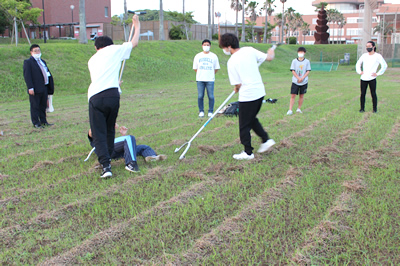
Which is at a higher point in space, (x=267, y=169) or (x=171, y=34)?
(x=171, y=34)

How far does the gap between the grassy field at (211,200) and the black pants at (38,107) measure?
513 mm

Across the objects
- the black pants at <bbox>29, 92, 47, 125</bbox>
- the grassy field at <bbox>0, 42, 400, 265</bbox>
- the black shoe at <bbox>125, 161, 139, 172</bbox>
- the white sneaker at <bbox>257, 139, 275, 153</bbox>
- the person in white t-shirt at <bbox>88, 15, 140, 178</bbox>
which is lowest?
the grassy field at <bbox>0, 42, 400, 265</bbox>

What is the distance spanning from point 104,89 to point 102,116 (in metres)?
0.35

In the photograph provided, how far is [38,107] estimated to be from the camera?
834 cm

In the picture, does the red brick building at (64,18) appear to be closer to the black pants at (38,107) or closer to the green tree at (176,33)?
the green tree at (176,33)

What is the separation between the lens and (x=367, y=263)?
104 inches

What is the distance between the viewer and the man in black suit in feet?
26.7

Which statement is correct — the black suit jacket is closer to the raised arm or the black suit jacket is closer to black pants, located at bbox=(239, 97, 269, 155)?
the raised arm

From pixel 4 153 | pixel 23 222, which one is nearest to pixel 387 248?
pixel 23 222

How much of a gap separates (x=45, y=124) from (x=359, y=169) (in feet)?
22.9

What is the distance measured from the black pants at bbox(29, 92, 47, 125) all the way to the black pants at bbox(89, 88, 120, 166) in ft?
14.0

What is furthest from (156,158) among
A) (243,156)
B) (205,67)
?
(205,67)

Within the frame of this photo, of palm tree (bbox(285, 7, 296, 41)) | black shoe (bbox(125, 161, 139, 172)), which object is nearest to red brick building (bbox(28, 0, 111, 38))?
palm tree (bbox(285, 7, 296, 41))

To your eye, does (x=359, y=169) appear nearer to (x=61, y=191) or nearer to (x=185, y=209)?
(x=185, y=209)
